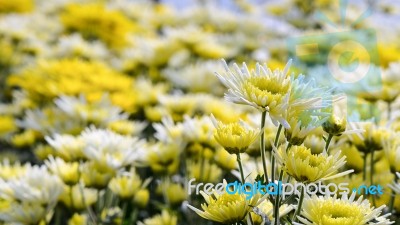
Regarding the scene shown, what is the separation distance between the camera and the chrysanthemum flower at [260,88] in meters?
0.71

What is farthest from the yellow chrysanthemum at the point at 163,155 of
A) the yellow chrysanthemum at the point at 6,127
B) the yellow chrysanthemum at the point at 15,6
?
the yellow chrysanthemum at the point at 15,6

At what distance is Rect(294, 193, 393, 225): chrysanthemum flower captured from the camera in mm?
660

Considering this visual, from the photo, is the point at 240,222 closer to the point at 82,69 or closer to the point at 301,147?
the point at 301,147

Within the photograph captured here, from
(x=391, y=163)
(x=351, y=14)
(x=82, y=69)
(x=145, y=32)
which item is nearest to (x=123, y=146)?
(x=391, y=163)

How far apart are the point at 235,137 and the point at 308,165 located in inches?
4.2

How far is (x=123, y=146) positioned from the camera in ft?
4.09

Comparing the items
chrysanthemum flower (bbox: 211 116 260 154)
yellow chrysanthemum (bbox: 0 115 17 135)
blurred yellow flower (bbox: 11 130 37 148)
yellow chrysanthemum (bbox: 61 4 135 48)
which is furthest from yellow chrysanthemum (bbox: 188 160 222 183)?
yellow chrysanthemum (bbox: 61 4 135 48)

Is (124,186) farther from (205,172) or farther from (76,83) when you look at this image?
(76,83)

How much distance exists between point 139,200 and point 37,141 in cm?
65

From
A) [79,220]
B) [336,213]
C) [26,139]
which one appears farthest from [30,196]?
[26,139]

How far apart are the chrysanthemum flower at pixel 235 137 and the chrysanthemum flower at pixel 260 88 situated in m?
0.05

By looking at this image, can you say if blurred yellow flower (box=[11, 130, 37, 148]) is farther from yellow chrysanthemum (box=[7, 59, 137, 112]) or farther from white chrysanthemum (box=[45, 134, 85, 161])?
white chrysanthemum (box=[45, 134, 85, 161])

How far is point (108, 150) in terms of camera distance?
47.6 inches

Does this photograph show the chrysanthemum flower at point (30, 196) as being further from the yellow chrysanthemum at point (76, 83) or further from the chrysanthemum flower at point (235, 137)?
the yellow chrysanthemum at point (76, 83)
